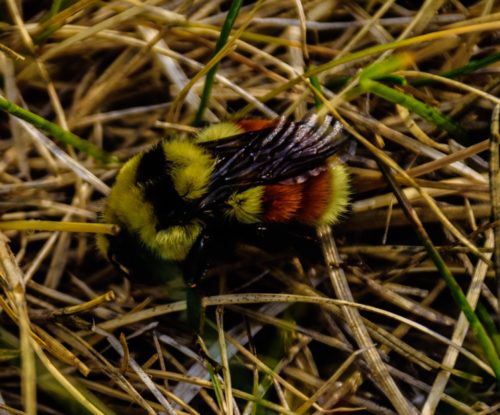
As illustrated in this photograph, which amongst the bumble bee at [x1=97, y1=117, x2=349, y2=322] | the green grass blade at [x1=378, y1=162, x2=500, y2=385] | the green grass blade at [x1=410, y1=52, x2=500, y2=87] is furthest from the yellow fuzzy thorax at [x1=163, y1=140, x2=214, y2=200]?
the green grass blade at [x1=410, y1=52, x2=500, y2=87]

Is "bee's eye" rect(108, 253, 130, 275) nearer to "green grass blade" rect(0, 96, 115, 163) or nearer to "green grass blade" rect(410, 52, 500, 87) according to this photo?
"green grass blade" rect(0, 96, 115, 163)

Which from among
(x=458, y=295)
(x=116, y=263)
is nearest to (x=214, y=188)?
(x=116, y=263)

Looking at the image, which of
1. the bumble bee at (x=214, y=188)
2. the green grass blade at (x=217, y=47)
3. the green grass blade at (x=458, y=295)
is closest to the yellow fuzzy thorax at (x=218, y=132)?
the bumble bee at (x=214, y=188)

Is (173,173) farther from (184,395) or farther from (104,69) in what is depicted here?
(104,69)

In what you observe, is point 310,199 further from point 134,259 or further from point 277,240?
point 134,259

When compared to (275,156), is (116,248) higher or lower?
lower

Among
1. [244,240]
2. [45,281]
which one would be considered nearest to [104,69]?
[45,281]
